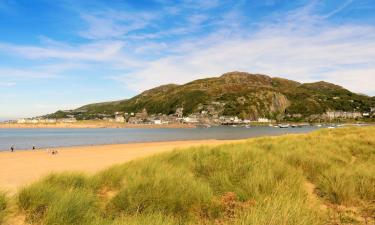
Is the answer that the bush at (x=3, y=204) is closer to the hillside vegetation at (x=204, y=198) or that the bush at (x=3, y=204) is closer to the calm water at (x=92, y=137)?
the hillside vegetation at (x=204, y=198)

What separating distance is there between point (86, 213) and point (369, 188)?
7172mm

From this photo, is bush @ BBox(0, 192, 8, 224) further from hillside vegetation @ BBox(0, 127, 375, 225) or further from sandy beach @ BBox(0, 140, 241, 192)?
sandy beach @ BBox(0, 140, 241, 192)

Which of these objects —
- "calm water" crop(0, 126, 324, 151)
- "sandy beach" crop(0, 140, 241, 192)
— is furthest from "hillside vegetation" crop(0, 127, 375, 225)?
"calm water" crop(0, 126, 324, 151)

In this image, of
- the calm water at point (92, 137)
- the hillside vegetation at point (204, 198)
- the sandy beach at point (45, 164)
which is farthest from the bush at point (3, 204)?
the calm water at point (92, 137)

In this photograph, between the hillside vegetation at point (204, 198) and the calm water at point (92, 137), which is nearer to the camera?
the hillside vegetation at point (204, 198)

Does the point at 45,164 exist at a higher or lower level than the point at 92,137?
higher

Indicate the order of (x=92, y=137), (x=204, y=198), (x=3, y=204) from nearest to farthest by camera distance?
(x=3, y=204) → (x=204, y=198) → (x=92, y=137)

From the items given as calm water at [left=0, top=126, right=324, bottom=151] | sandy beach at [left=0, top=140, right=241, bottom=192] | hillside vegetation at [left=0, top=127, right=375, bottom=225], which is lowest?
calm water at [left=0, top=126, right=324, bottom=151]

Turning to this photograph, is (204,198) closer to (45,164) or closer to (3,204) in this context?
(3,204)

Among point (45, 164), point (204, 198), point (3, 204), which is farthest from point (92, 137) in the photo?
point (204, 198)

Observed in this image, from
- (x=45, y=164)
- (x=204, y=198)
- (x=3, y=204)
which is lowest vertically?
(x=45, y=164)

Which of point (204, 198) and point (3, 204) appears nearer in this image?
point (3, 204)

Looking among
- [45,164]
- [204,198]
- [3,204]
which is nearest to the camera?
[3,204]

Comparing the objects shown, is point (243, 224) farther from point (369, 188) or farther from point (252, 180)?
→ point (369, 188)
